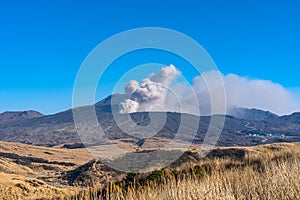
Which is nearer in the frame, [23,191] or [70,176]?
[23,191]

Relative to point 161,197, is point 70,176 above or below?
below

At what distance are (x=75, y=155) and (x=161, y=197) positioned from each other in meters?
118

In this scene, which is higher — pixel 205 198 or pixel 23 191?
pixel 205 198

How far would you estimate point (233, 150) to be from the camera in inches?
2216

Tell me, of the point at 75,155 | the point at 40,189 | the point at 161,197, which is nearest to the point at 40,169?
the point at 75,155

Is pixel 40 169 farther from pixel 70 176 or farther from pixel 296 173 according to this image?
pixel 296 173

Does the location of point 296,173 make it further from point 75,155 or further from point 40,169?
point 75,155

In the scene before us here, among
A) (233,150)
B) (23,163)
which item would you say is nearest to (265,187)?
(233,150)

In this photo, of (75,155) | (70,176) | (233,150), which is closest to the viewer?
(233,150)

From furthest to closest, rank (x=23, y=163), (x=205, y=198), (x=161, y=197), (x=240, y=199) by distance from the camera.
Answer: (x=23, y=163)
(x=161, y=197)
(x=240, y=199)
(x=205, y=198)

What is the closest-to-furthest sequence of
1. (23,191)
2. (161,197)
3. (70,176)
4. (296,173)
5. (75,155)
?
(161,197) < (296,173) < (23,191) < (70,176) < (75,155)

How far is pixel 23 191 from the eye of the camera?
36094 millimetres

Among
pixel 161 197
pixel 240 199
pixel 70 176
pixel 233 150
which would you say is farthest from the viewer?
pixel 70 176

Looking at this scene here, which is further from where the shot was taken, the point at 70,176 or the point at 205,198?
the point at 70,176
